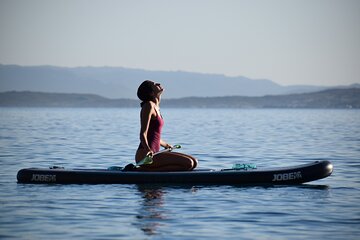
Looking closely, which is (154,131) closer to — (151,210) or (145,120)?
(145,120)

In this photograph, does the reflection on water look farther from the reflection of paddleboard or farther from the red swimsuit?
the red swimsuit

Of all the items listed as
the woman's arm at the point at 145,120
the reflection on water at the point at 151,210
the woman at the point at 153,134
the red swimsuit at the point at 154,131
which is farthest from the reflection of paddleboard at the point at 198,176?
the woman's arm at the point at 145,120

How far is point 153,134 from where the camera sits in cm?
1379

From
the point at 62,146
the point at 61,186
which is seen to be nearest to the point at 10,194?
the point at 61,186

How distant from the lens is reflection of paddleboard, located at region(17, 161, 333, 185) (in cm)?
1427

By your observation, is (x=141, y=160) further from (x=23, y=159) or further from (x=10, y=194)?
(x=23, y=159)

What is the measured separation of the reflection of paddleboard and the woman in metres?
0.21

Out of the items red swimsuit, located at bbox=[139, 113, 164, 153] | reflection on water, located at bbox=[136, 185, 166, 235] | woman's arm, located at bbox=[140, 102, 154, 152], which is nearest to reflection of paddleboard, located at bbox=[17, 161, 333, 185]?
reflection on water, located at bbox=[136, 185, 166, 235]

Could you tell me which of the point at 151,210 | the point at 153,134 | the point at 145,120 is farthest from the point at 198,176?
the point at 151,210

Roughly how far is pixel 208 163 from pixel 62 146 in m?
9.99

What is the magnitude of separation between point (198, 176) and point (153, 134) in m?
1.38

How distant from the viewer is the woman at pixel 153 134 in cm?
1349

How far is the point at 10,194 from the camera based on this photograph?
13.8 metres

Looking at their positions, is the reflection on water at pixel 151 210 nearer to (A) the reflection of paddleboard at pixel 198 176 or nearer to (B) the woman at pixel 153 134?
(A) the reflection of paddleboard at pixel 198 176
